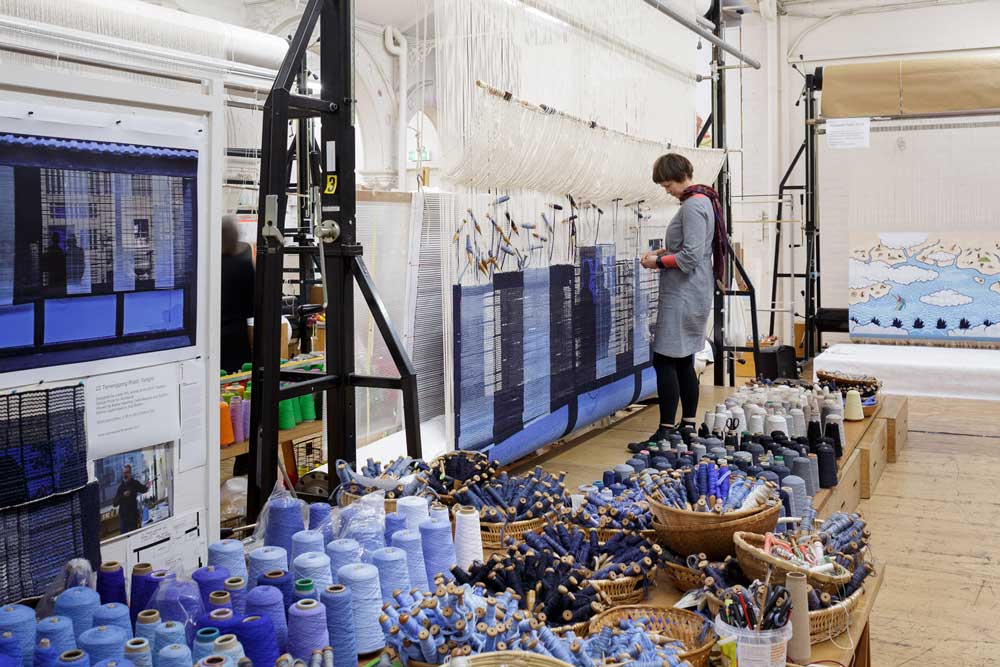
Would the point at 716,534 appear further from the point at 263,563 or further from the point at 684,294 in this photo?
the point at 684,294

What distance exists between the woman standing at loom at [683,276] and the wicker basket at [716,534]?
83.7 inches

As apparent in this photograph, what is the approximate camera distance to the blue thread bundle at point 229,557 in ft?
6.56

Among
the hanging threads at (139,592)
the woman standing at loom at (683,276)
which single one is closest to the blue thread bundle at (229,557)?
the hanging threads at (139,592)

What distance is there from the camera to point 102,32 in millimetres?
4145

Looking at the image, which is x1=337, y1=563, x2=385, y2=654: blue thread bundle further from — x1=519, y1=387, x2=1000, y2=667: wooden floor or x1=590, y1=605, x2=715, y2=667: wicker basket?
x1=519, y1=387, x2=1000, y2=667: wooden floor

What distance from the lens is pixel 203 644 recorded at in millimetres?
1619

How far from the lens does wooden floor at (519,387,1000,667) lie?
3084mm

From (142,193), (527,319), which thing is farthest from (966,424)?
(142,193)

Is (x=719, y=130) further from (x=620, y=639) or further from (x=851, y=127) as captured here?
(x=620, y=639)

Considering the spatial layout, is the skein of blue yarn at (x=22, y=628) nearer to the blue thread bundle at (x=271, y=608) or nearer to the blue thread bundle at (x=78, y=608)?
the blue thread bundle at (x=78, y=608)

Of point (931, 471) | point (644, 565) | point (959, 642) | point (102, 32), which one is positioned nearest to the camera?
point (644, 565)

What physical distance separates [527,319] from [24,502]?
2732mm

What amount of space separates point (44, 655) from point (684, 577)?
57.3 inches

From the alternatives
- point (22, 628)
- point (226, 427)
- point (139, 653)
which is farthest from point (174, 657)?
point (226, 427)
